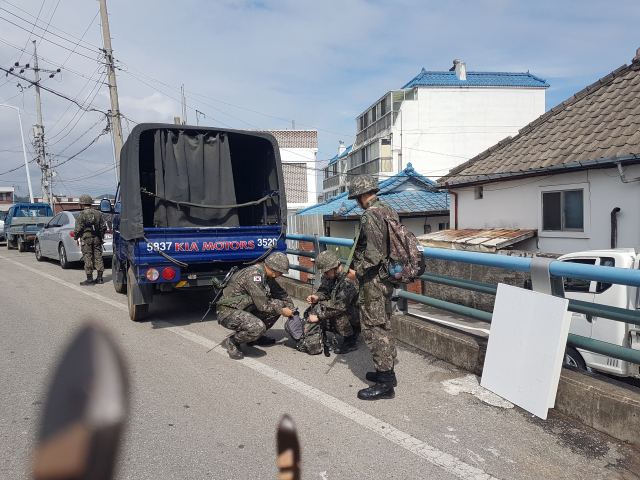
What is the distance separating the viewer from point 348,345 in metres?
4.95

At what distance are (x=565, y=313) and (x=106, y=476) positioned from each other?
2986 millimetres

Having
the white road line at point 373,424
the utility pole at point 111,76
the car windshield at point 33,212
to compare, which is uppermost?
the utility pole at point 111,76

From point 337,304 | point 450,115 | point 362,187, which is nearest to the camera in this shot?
point 362,187

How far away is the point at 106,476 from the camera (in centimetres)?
247

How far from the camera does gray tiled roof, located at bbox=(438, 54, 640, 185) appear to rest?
9.88m

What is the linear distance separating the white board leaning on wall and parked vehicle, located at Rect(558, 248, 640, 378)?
244 cm

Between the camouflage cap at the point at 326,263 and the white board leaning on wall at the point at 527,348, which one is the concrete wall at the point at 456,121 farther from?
the white board leaning on wall at the point at 527,348

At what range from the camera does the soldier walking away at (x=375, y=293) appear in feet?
12.2

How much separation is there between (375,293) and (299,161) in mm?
34539

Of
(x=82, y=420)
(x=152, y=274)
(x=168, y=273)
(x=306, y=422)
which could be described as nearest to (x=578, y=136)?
(x=168, y=273)

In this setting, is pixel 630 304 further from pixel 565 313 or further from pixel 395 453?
pixel 395 453

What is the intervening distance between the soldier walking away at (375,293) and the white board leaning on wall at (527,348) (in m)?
0.81

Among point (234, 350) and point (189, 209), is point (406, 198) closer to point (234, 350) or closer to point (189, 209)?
point (189, 209)

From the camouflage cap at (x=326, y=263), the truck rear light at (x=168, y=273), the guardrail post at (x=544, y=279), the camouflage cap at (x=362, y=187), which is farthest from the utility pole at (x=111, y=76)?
the guardrail post at (x=544, y=279)
